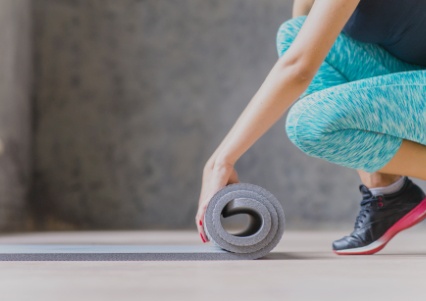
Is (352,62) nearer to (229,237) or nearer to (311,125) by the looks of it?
(311,125)

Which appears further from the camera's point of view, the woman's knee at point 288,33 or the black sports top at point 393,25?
the woman's knee at point 288,33

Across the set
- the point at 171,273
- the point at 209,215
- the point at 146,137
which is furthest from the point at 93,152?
the point at 171,273

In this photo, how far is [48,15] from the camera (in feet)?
13.4

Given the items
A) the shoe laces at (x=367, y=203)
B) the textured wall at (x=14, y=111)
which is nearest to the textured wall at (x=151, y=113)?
the textured wall at (x=14, y=111)

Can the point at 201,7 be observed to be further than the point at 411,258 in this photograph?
Yes

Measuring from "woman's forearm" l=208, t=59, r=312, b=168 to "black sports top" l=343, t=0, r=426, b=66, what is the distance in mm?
291

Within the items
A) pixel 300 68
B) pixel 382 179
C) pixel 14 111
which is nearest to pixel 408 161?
pixel 382 179

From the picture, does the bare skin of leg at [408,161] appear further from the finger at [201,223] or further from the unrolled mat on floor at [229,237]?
the finger at [201,223]

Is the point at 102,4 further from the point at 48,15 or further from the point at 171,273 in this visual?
the point at 171,273

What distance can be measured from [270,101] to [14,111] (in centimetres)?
276

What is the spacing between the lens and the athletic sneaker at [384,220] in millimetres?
1746

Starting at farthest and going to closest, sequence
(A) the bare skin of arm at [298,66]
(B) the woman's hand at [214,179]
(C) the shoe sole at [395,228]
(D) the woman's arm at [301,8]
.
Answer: (D) the woman's arm at [301,8], (C) the shoe sole at [395,228], (B) the woman's hand at [214,179], (A) the bare skin of arm at [298,66]

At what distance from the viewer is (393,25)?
5.24 feet

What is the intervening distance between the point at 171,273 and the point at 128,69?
295cm
